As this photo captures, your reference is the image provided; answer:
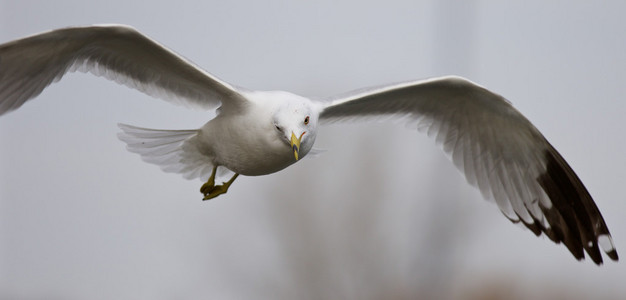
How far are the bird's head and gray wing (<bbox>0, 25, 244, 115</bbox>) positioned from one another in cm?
33

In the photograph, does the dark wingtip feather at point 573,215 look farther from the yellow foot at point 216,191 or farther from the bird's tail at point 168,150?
the bird's tail at point 168,150

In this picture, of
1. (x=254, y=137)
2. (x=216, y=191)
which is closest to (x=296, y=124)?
(x=254, y=137)

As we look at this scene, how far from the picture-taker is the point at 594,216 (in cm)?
531

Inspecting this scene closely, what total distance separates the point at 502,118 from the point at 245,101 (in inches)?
57.2

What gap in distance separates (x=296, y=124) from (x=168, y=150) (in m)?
1.31

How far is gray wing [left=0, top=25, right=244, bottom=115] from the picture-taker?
4.18 m

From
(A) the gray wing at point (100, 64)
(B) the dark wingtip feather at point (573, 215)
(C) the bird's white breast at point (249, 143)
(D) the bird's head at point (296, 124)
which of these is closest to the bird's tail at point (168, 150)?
(A) the gray wing at point (100, 64)

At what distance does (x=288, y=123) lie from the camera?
397 centimetres

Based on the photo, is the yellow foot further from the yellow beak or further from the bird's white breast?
the yellow beak

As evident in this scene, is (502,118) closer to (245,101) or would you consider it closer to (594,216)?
(594,216)

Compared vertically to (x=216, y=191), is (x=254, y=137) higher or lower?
higher

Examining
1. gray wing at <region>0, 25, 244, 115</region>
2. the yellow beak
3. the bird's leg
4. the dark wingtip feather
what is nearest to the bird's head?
the yellow beak

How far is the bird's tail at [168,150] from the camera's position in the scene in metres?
4.95

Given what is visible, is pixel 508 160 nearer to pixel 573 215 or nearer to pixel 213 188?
pixel 573 215
